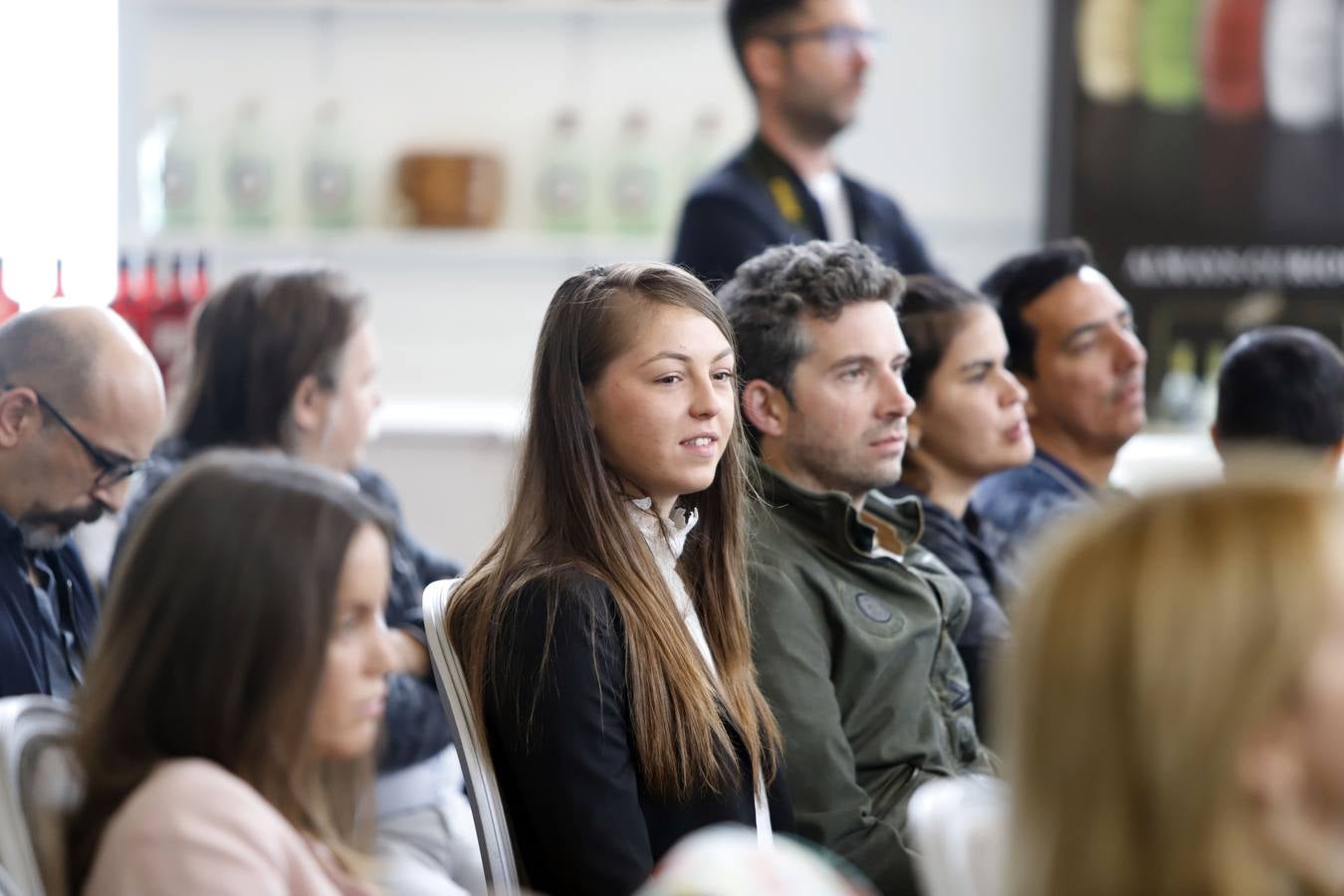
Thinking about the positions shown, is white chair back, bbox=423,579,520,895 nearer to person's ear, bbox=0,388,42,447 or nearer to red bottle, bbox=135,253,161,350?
person's ear, bbox=0,388,42,447

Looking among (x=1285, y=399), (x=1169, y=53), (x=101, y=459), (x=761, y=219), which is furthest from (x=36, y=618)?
(x=1169, y=53)

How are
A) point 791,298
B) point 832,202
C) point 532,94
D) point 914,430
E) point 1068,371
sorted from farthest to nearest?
point 532,94
point 832,202
point 1068,371
point 914,430
point 791,298

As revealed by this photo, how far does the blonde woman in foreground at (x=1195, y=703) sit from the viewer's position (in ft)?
2.94

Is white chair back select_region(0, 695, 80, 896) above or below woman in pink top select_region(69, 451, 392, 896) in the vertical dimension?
below

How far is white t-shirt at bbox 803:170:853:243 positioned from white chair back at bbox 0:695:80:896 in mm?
2053

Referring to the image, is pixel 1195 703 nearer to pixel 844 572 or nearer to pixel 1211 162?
pixel 844 572

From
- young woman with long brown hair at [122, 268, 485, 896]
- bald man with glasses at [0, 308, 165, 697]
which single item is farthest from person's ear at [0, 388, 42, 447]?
young woman with long brown hair at [122, 268, 485, 896]

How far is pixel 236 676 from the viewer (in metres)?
1.17

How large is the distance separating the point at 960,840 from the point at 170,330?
3191 millimetres

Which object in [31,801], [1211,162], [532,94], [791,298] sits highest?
[532,94]

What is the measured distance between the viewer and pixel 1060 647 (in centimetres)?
93

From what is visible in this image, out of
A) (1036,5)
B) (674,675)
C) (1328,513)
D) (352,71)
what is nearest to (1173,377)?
(1036,5)

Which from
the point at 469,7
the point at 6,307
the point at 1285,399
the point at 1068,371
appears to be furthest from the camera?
the point at 469,7

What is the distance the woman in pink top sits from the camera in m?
1.15
